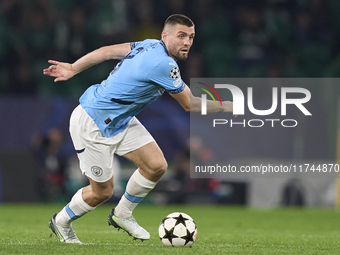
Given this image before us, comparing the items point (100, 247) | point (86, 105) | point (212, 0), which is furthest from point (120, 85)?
point (212, 0)

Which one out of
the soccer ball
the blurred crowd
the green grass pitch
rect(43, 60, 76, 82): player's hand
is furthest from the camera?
the blurred crowd

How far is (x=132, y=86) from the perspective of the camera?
5.90 metres

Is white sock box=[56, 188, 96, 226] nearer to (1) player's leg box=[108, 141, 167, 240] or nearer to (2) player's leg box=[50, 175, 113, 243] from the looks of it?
(2) player's leg box=[50, 175, 113, 243]

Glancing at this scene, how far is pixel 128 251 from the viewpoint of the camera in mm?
5367

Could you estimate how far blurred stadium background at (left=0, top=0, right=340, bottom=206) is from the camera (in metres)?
12.4

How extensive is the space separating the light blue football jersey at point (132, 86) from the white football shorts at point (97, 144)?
57mm

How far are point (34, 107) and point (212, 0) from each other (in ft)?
16.5

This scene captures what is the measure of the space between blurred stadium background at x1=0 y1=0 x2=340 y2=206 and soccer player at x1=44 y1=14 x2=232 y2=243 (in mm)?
6089

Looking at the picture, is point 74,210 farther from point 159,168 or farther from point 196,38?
point 196,38

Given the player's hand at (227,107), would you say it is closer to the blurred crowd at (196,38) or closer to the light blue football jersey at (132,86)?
the light blue football jersey at (132,86)

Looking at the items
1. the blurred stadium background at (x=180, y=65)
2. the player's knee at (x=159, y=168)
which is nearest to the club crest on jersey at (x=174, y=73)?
the player's knee at (x=159, y=168)

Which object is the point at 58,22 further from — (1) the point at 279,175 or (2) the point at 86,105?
(2) the point at 86,105

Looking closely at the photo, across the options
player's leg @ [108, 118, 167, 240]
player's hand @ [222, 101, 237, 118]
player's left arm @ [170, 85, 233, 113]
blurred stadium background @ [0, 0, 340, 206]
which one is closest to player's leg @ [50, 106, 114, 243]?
player's leg @ [108, 118, 167, 240]

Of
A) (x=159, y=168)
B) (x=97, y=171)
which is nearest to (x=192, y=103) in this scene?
(x=159, y=168)
